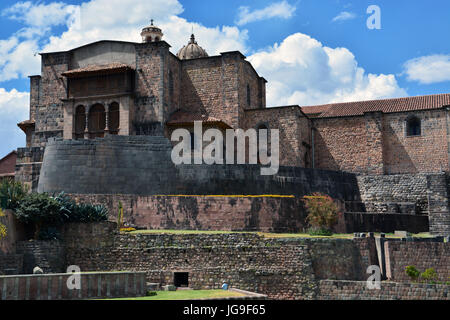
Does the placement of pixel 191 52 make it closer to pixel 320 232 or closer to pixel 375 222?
pixel 375 222

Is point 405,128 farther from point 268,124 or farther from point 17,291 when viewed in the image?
point 17,291

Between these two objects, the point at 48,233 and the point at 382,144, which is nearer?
the point at 48,233

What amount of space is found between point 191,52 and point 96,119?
451 inches

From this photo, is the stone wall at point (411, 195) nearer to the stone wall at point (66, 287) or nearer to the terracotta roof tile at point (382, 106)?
the terracotta roof tile at point (382, 106)

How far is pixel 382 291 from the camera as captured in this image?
66.2 ft

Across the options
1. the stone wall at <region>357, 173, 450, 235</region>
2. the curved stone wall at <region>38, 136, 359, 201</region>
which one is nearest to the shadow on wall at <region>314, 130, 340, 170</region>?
the stone wall at <region>357, 173, 450, 235</region>

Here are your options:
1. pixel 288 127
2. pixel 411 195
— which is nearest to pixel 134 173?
pixel 288 127

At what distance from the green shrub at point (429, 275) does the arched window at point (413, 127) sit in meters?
17.5

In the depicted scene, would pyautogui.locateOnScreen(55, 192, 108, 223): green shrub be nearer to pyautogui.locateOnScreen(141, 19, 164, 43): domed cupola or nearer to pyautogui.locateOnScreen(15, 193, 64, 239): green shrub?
pyautogui.locateOnScreen(15, 193, 64, 239): green shrub

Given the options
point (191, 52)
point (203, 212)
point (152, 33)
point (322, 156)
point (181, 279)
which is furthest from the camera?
point (191, 52)

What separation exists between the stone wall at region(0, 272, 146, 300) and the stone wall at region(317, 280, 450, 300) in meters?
7.14

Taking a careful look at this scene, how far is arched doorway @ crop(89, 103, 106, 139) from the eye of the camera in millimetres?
37531
